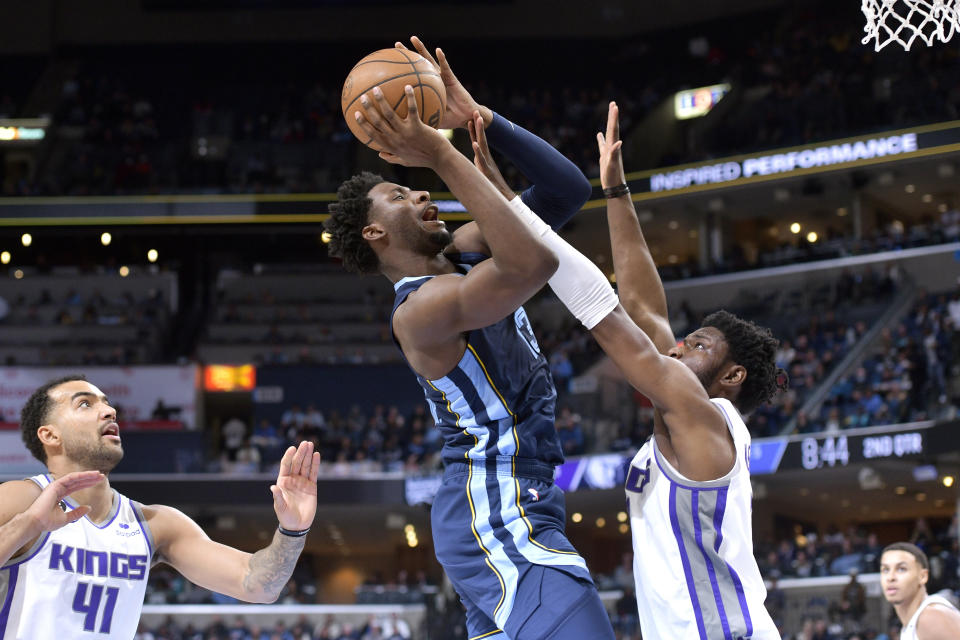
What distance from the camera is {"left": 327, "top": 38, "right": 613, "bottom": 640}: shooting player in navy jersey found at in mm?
3438

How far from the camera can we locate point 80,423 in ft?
14.9

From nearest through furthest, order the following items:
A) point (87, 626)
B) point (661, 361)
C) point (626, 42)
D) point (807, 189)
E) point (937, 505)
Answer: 1. point (661, 361)
2. point (87, 626)
3. point (937, 505)
4. point (807, 189)
5. point (626, 42)

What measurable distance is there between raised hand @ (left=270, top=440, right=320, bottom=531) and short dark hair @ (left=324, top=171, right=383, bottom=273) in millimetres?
794

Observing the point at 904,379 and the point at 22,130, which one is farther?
the point at 22,130

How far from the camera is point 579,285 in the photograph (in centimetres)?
356

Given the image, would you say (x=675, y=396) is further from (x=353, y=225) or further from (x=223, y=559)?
(x=223, y=559)

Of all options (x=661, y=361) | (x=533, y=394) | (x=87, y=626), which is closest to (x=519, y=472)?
(x=533, y=394)

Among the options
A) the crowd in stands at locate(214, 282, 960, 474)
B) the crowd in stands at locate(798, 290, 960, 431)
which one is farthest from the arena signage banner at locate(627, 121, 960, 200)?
the crowd in stands at locate(798, 290, 960, 431)

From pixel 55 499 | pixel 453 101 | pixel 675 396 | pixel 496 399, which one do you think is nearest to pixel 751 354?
pixel 675 396

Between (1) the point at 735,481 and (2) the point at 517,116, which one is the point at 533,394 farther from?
(2) the point at 517,116

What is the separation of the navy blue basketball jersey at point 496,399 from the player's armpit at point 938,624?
3.27 meters

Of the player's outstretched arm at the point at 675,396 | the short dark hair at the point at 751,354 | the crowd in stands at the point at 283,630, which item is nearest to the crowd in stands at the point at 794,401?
the crowd in stands at the point at 283,630

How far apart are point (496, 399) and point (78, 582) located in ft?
6.20

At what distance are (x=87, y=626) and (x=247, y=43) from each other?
94.3ft
